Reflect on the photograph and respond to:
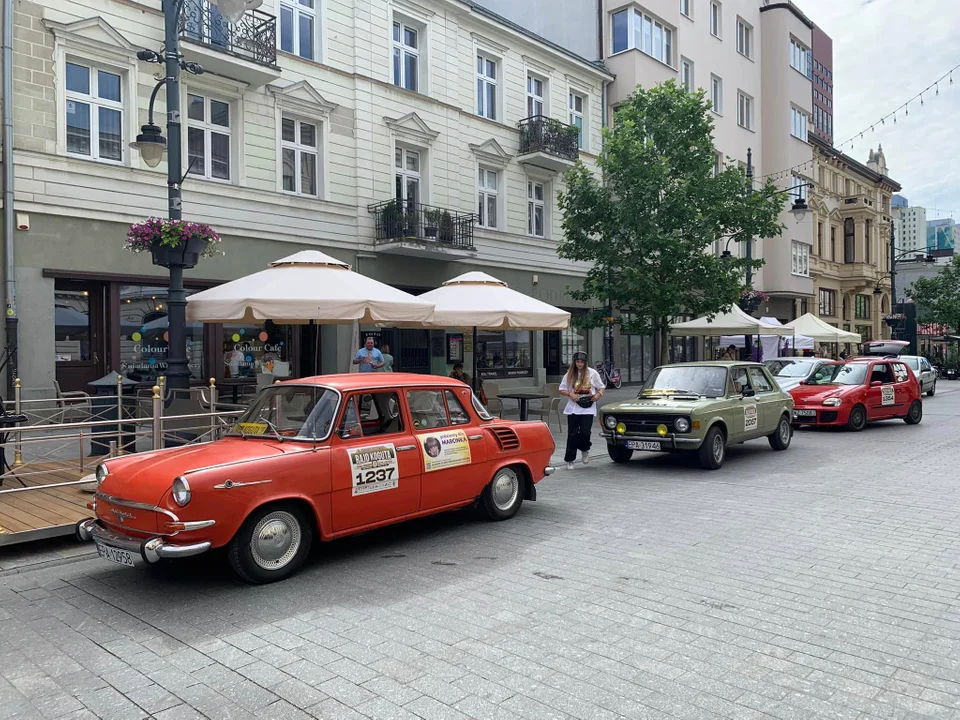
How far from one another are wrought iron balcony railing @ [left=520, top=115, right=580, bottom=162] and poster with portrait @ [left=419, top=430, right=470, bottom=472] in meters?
18.0

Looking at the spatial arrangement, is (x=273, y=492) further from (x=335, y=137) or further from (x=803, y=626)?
(x=335, y=137)

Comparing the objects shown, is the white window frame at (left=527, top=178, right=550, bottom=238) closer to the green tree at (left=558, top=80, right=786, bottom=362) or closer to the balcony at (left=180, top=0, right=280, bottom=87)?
the green tree at (left=558, top=80, right=786, bottom=362)

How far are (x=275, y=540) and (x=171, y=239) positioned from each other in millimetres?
5506

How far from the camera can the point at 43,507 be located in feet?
23.1

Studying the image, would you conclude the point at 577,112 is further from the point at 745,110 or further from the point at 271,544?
the point at 271,544

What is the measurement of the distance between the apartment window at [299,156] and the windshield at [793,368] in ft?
40.9

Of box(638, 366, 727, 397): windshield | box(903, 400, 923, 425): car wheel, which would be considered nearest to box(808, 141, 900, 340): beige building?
box(903, 400, 923, 425): car wheel

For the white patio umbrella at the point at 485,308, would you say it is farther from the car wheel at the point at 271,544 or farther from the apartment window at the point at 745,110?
A: the apartment window at the point at 745,110

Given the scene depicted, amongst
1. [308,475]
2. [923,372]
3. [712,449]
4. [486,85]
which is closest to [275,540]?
[308,475]

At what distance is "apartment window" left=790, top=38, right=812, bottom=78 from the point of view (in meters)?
37.6

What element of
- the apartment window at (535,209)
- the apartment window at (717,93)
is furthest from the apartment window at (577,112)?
the apartment window at (717,93)

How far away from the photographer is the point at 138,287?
14938 millimetres

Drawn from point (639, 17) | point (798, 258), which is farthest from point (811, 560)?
point (798, 258)

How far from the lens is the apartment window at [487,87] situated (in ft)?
74.7
